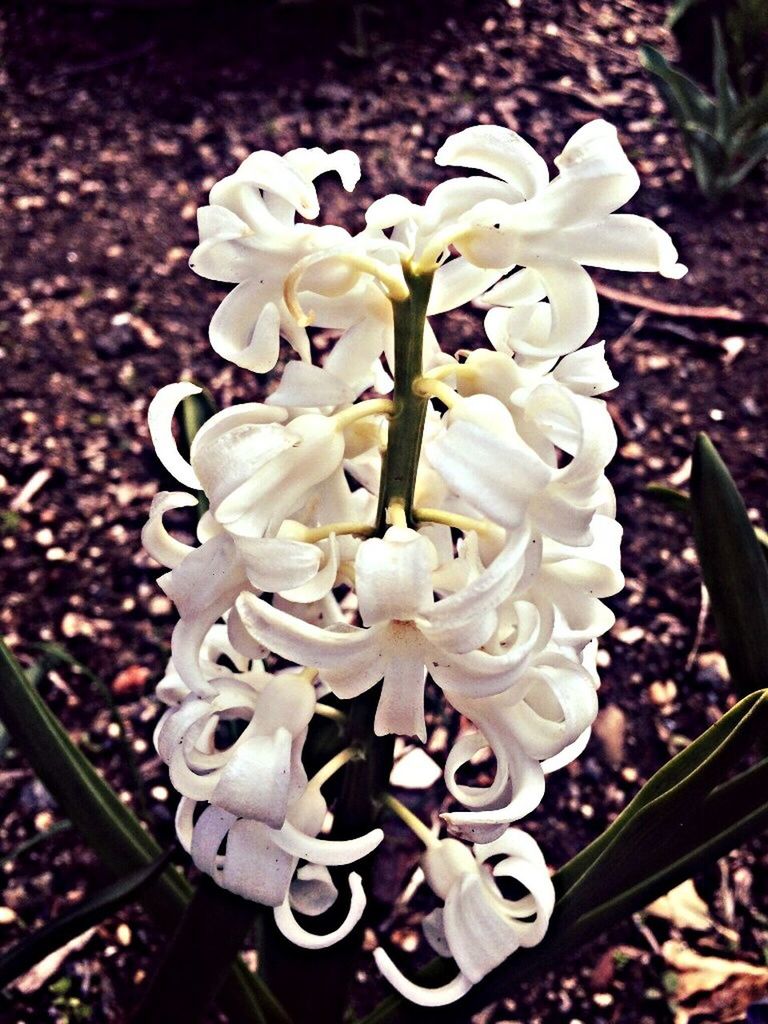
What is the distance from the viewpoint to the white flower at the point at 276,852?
744 mm

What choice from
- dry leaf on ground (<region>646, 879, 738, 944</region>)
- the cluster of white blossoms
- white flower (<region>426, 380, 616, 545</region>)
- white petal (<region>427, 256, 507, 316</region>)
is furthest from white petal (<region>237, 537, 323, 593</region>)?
dry leaf on ground (<region>646, 879, 738, 944</region>)

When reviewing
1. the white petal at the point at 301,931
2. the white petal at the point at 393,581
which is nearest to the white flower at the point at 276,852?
the white petal at the point at 301,931

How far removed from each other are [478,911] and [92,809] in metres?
0.36

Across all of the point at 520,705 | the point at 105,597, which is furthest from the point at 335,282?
the point at 105,597

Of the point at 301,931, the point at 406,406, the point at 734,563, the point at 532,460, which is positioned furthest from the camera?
the point at 734,563

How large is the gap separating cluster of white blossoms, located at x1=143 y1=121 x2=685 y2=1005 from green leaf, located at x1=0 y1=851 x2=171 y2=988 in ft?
0.31

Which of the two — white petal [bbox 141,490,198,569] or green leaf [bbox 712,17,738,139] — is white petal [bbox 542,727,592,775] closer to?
white petal [bbox 141,490,198,569]

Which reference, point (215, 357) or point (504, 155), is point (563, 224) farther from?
point (215, 357)

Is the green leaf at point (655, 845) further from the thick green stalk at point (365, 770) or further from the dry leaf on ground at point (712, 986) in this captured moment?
the dry leaf on ground at point (712, 986)

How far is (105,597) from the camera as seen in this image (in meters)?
1.76

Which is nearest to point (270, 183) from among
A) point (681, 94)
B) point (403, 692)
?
point (403, 692)

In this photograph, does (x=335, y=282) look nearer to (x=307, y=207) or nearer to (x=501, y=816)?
(x=307, y=207)

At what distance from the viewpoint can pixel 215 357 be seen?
7.04 feet

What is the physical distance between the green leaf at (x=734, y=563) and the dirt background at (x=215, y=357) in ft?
1.89
